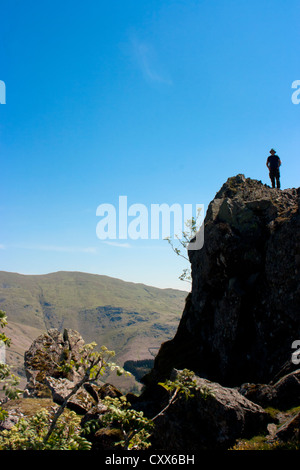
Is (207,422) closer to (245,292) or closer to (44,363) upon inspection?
(245,292)

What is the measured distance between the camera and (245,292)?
31453mm

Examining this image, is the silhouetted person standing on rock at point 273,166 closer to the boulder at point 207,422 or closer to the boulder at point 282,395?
the boulder at point 282,395

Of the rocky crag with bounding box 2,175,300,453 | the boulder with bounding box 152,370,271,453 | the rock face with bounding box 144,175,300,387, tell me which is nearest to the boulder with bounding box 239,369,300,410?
the rocky crag with bounding box 2,175,300,453

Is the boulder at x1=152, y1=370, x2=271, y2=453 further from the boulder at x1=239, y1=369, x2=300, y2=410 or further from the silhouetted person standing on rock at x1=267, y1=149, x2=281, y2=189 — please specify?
the silhouetted person standing on rock at x1=267, y1=149, x2=281, y2=189

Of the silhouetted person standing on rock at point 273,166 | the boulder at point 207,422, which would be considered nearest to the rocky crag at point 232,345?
the boulder at point 207,422

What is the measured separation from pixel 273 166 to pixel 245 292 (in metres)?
18.9

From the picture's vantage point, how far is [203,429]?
15422 mm

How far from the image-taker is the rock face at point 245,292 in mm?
26156

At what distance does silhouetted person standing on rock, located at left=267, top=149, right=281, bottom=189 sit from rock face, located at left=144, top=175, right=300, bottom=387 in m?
2.29

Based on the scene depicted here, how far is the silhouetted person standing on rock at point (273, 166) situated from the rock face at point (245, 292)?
2.29 m

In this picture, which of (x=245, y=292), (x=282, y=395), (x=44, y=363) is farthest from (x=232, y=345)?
(x=44, y=363)

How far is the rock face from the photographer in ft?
85.8
